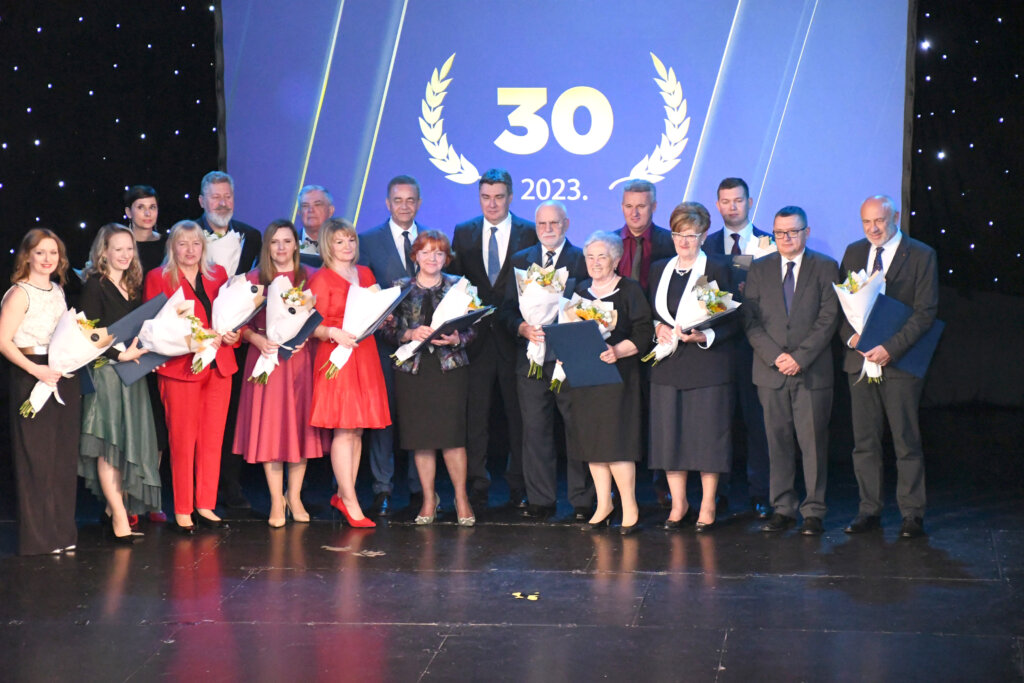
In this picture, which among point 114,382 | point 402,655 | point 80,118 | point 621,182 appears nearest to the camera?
point 402,655

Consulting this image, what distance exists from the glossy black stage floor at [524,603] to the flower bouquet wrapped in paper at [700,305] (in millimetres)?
947

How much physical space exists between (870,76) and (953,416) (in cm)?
207

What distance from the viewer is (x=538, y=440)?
6012 mm

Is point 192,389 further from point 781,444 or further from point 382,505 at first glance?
point 781,444

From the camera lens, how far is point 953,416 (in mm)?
7375

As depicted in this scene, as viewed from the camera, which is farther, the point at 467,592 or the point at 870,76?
the point at 870,76

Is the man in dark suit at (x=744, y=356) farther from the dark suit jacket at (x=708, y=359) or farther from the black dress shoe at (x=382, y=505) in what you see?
the black dress shoe at (x=382, y=505)

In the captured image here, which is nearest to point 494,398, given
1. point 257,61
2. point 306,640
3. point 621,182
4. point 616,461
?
point 621,182

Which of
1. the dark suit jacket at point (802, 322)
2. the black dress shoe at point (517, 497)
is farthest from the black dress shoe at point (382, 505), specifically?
the dark suit jacket at point (802, 322)

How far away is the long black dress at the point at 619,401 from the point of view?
5.64m

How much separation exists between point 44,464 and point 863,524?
3637 millimetres

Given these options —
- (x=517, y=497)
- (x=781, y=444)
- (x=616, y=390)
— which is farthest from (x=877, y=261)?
(x=517, y=497)

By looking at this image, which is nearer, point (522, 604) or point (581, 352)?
point (522, 604)

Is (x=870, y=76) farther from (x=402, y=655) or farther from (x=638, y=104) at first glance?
(x=402, y=655)
